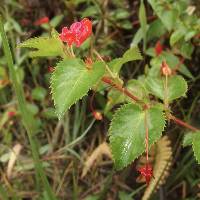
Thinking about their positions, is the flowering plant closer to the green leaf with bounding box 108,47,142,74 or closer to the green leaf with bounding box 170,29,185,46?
the green leaf with bounding box 108,47,142,74

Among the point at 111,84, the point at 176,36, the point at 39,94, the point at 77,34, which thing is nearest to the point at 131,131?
the point at 111,84

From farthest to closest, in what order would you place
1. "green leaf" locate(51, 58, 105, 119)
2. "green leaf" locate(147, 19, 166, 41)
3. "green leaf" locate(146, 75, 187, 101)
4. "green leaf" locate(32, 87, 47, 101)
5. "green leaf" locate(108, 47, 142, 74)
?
A: "green leaf" locate(32, 87, 47, 101) → "green leaf" locate(147, 19, 166, 41) → "green leaf" locate(146, 75, 187, 101) → "green leaf" locate(108, 47, 142, 74) → "green leaf" locate(51, 58, 105, 119)

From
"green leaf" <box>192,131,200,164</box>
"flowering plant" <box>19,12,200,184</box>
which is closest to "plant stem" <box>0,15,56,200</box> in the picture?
"flowering plant" <box>19,12,200,184</box>

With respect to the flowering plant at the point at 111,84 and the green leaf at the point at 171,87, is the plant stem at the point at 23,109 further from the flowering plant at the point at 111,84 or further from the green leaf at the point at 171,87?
the green leaf at the point at 171,87

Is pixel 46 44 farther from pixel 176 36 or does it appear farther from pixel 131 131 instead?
pixel 176 36

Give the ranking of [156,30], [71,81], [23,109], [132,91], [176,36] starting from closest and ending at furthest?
1. [71,81]
2. [23,109]
3. [132,91]
4. [176,36]
5. [156,30]

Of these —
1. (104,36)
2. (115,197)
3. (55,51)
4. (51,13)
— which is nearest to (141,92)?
(55,51)


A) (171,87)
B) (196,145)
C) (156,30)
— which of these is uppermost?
(156,30)
